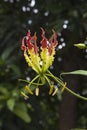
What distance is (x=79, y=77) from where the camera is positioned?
10.3 ft

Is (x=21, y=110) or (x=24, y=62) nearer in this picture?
(x=21, y=110)

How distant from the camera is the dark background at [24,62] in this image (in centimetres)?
267

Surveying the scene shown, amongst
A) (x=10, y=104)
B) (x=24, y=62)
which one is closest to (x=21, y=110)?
(x=10, y=104)

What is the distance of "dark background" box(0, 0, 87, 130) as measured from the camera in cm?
267

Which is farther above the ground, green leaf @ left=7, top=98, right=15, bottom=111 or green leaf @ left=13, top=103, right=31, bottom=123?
green leaf @ left=7, top=98, right=15, bottom=111

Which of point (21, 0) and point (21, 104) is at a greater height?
point (21, 0)

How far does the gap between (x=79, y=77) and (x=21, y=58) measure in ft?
1.46

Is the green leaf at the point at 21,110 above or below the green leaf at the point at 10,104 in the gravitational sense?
below

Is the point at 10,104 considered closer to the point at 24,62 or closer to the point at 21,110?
the point at 21,110

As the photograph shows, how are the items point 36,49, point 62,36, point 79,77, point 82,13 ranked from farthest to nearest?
point 79,77
point 62,36
point 82,13
point 36,49

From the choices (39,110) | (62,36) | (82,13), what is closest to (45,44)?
(82,13)

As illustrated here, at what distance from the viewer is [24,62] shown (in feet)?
9.85

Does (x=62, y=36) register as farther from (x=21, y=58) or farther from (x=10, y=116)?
(x=10, y=116)

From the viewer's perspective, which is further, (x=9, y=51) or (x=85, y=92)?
(x=85, y=92)
